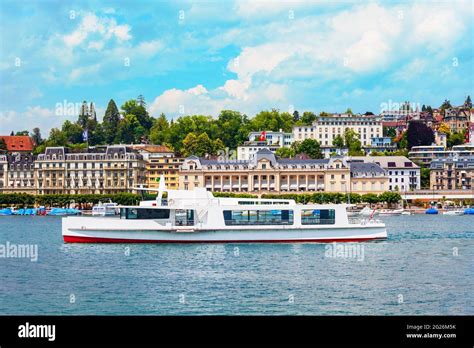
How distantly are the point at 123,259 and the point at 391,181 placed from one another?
103609 mm

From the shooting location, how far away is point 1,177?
142 metres

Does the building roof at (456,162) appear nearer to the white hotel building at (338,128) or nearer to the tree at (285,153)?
the tree at (285,153)

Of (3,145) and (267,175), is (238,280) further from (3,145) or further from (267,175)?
(3,145)

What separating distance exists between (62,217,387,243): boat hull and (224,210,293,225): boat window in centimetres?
47

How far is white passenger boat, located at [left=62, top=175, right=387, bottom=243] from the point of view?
46.6 metres

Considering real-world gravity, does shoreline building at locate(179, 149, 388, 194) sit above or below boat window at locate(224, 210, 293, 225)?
above

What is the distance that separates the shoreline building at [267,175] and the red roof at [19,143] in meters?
37.9

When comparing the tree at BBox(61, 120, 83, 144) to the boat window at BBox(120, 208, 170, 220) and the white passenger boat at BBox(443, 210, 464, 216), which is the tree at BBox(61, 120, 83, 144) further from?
the boat window at BBox(120, 208, 170, 220)

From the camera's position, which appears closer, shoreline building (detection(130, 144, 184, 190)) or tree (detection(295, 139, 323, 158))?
shoreline building (detection(130, 144, 184, 190))

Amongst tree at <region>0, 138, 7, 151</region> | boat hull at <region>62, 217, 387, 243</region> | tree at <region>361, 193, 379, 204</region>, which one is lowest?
boat hull at <region>62, 217, 387, 243</region>

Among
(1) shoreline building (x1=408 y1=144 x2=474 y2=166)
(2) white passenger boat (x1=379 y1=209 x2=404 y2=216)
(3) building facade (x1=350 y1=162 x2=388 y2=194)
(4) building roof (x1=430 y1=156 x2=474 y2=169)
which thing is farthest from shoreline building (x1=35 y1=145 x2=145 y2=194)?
(1) shoreline building (x1=408 y1=144 x2=474 y2=166)

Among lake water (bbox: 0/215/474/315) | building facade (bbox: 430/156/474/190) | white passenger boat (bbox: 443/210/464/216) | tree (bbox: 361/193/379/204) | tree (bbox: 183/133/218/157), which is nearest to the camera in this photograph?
lake water (bbox: 0/215/474/315)
